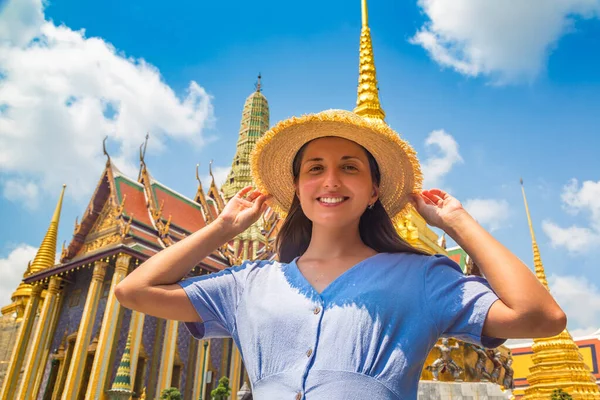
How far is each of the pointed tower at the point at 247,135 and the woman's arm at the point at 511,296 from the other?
76.5ft

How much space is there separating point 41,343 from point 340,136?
15.0 m

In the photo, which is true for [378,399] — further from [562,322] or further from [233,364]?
[233,364]

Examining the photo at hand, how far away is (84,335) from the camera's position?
40.6ft

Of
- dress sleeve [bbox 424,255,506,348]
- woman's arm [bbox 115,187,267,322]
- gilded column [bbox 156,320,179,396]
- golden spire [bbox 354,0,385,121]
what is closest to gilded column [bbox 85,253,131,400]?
gilded column [bbox 156,320,179,396]

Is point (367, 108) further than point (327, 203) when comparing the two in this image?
Yes

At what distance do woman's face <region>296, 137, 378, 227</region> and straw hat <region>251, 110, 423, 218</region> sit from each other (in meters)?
0.05

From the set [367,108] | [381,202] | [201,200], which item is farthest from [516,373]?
[381,202]

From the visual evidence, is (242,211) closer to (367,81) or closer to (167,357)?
(367,81)

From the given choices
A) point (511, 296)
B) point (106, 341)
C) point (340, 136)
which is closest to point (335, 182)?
point (340, 136)

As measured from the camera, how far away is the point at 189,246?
160 centimetres

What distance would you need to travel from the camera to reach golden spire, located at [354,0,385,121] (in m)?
9.59

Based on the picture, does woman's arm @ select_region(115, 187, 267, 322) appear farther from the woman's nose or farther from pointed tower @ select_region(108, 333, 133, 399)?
pointed tower @ select_region(108, 333, 133, 399)

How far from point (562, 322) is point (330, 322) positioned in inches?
22.9

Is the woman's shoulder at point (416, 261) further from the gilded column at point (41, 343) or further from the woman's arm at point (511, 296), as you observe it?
the gilded column at point (41, 343)
